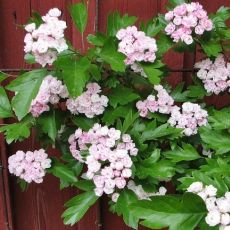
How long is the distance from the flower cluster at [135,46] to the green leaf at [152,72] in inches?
0.9

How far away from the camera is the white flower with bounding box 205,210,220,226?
1.25 m

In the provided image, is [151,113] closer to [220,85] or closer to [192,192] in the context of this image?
[220,85]

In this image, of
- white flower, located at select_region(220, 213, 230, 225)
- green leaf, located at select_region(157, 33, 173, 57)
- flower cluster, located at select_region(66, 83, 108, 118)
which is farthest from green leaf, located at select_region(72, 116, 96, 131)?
white flower, located at select_region(220, 213, 230, 225)

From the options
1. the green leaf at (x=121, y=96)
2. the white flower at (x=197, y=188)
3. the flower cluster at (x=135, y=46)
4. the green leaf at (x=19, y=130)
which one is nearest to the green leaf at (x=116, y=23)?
the flower cluster at (x=135, y=46)

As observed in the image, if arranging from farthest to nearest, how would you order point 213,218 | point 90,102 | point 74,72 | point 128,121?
point 90,102 → point 128,121 → point 74,72 → point 213,218

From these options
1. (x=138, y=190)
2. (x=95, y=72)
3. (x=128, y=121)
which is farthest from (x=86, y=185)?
(x=95, y=72)

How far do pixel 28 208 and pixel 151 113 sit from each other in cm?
84

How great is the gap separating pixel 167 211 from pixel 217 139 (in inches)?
20.6

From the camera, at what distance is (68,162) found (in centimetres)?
190

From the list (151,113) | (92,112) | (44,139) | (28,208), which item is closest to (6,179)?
(28,208)

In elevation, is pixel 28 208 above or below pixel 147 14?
below

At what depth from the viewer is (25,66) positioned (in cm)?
214

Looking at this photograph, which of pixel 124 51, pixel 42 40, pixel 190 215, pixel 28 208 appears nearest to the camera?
pixel 190 215

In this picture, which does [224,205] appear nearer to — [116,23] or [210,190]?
[210,190]
